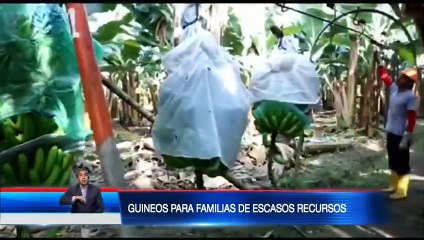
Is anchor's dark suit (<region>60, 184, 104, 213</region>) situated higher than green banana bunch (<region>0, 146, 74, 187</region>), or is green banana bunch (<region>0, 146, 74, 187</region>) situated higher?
green banana bunch (<region>0, 146, 74, 187</region>)

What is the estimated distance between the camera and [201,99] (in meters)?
3.97

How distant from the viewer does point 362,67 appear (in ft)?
13.0

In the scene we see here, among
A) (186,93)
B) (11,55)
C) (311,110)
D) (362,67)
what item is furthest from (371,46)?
(11,55)

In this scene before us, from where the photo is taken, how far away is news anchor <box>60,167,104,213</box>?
406cm

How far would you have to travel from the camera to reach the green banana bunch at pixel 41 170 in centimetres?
405

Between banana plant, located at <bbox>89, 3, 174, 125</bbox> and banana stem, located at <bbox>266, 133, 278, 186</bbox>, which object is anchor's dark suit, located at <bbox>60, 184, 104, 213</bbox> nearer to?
banana plant, located at <bbox>89, 3, 174, 125</bbox>

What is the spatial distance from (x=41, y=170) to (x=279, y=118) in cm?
162

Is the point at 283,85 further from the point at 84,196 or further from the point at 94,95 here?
the point at 84,196

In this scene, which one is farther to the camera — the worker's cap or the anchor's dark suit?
the anchor's dark suit

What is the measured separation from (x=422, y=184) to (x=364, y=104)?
2.23 ft

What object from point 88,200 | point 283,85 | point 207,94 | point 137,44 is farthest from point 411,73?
point 88,200

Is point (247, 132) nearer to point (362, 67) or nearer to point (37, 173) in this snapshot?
point (362, 67)

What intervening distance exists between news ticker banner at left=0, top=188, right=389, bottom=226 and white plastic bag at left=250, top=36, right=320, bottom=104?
0.63 metres

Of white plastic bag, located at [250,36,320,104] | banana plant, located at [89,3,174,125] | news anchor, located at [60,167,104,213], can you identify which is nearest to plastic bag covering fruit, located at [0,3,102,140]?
banana plant, located at [89,3,174,125]
